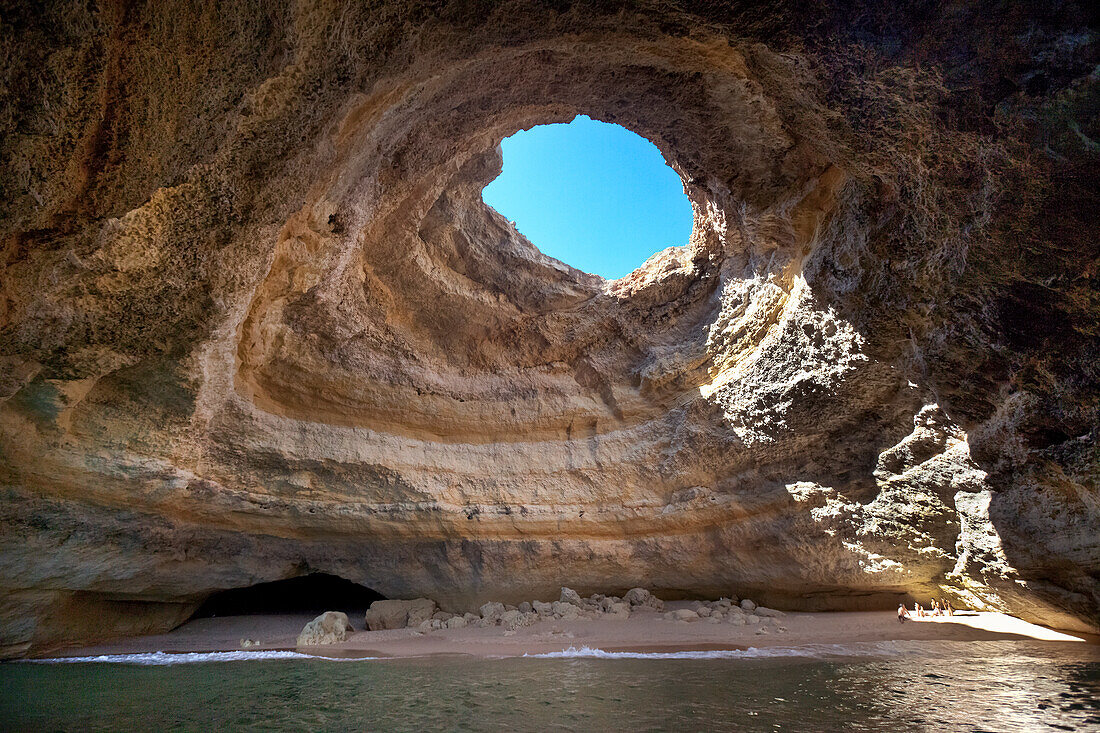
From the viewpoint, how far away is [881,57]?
321 cm

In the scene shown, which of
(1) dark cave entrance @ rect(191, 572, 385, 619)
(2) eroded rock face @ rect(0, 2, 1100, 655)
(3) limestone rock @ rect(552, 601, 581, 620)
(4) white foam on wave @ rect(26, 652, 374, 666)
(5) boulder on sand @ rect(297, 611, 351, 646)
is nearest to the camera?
(2) eroded rock face @ rect(0, 2, 1100, 655)

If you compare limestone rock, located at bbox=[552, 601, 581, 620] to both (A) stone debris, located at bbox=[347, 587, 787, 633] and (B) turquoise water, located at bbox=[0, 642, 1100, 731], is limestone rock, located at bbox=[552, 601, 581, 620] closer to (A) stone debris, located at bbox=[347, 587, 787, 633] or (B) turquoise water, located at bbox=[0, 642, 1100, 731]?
(A) stone debris, located at bbox=[347, 587, 787, 633]

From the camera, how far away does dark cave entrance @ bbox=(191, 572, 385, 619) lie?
9469 mm

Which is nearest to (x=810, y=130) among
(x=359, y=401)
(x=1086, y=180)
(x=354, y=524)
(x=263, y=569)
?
(x=1086, y=180)

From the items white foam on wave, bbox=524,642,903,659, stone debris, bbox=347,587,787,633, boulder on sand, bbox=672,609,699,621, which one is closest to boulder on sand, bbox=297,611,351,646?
stone debris, bbox=347,587,787,633

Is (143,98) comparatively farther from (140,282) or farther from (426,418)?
(426,418)

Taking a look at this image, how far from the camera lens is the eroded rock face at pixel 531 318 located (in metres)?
3.28

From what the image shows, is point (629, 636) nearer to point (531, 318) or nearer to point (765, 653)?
point (765, 653)

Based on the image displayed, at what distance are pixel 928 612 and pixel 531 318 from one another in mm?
6761

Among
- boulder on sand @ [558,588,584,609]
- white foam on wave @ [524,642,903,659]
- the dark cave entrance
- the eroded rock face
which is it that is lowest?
white foam on wave @ [524,642,903,659]

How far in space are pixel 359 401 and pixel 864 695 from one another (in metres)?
6.79

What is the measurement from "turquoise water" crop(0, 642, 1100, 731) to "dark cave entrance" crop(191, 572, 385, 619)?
370 centimetres

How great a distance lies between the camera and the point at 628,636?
22.6ft

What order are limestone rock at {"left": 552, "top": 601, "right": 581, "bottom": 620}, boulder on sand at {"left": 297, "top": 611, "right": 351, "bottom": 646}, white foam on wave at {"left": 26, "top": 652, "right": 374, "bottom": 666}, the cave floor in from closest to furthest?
the cave floor, white foam on wave at {"left": 26, "top": 652, "right": 374, "bottom": 666}, boulder on sand at {"left": 297, "top": 611, "right": 351, "bottom": 646}, limestone rock at {"left": 552, "top": 601, "right": 581, "bottom": 620}
